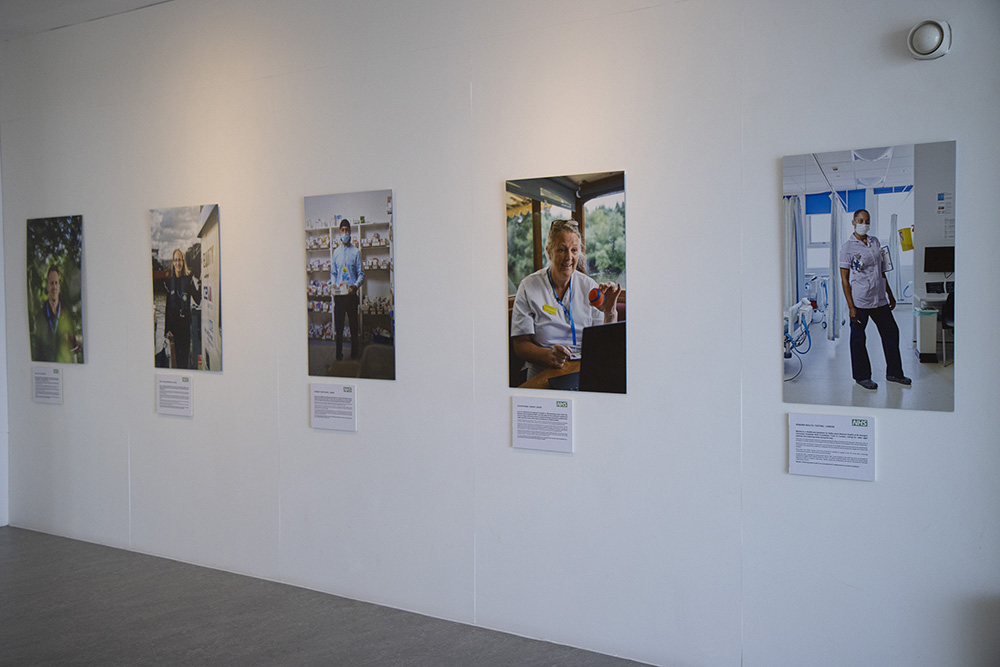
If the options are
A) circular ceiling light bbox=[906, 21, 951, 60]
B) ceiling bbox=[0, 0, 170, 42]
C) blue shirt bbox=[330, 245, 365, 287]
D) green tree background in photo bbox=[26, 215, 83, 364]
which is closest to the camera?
circular ceiling light bbox=[906, 21, 951, 60]

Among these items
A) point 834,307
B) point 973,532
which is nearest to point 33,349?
point 834,307

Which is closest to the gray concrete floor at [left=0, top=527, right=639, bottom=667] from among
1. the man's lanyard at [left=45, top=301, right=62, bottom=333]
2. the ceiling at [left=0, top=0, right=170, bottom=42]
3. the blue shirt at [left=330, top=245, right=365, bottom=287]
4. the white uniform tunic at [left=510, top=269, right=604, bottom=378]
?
the white uniform tunic at [left=510, top=269, right=604, bottom=378]

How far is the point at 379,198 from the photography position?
5102 millimetres

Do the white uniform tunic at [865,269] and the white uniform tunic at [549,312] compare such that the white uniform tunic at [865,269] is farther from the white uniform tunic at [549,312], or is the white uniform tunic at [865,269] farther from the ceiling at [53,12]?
the ceiling at [53,12]

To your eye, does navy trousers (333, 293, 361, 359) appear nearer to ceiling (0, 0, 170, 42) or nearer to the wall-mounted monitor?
ceiling (0, 0, 170, 42)

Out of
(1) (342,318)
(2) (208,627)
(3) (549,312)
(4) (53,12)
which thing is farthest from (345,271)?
(4) (53,12)

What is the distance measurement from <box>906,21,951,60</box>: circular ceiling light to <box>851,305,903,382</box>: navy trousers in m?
A: 1.09

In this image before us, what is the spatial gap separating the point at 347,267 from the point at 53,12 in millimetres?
3214

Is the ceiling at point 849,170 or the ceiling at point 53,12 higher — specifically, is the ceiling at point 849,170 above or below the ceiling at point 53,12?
below

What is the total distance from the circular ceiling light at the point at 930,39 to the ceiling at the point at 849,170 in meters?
0.39

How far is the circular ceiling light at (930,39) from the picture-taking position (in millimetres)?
3510

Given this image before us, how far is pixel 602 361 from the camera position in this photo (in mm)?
4398

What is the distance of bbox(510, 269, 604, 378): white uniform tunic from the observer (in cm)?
443

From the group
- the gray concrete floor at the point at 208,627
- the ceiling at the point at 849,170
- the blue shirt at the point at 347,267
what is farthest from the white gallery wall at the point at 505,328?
the blue shirt at the point at 347,267
